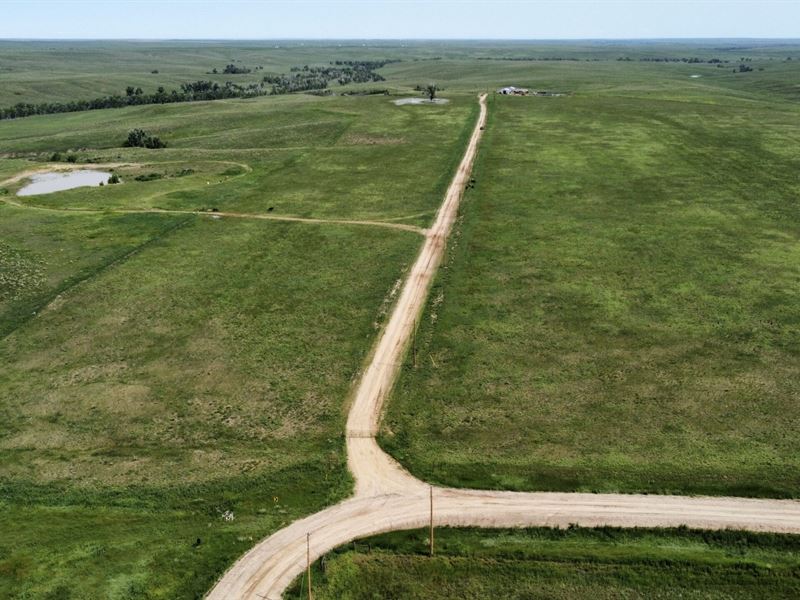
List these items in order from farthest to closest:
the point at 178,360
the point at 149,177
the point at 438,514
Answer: the point at 149,177, the point at 178,360, the point at 438,514

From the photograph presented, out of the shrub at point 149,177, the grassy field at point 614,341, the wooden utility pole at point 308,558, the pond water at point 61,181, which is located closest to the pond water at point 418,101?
the shrub at point 149,177

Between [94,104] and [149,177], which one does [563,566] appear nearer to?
[149,177]

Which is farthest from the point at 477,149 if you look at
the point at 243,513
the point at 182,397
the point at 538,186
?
the point at 243,513

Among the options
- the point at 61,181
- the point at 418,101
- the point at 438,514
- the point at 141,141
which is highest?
the point at 418,101

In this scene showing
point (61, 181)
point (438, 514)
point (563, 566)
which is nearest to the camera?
point (563, 566)

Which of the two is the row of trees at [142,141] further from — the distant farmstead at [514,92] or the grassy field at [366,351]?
the distant farmstead at [514,92]


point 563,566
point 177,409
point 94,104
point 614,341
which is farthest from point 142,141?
point 563,566
